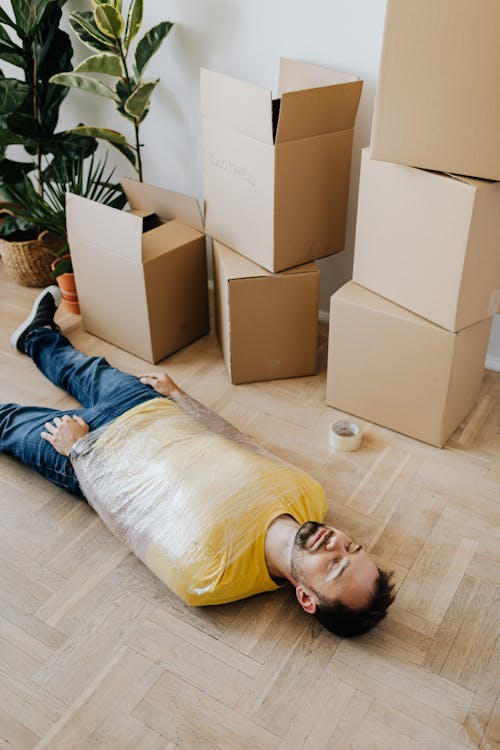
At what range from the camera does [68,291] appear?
2797 mm

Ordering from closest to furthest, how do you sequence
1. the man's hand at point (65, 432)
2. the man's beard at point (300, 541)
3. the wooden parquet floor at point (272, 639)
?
the wooden parquet floor at point (272, 639) < the man's beard at point (300, 541) < the man's hand at point (65, 432)

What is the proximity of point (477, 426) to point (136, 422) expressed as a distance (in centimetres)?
105

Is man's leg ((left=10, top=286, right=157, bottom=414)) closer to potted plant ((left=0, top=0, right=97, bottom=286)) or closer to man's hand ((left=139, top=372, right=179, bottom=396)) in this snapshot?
man's hand ((left=139, top=372, right=179, bottom=396))

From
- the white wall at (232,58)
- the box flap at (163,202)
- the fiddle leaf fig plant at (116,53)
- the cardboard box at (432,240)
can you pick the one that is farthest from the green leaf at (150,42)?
the cardboard box at (432,240)

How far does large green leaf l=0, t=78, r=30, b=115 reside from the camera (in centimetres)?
252

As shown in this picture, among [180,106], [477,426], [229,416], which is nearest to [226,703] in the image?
[229,416]

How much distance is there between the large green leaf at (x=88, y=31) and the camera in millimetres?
2354

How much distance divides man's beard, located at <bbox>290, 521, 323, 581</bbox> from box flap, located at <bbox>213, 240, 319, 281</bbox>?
2.94ft

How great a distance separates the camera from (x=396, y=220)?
1.92m

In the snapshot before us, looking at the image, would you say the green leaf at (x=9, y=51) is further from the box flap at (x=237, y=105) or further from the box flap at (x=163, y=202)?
the box flap at (x=237, y=105)

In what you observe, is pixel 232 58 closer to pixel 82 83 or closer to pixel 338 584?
pixel 82 83

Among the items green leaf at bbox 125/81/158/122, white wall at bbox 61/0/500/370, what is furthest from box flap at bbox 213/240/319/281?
green leaf at bbox 125/81/158/122

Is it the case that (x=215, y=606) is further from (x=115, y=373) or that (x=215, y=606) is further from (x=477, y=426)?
(x=477, y=426)

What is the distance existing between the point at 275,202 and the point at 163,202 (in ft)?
2.02
